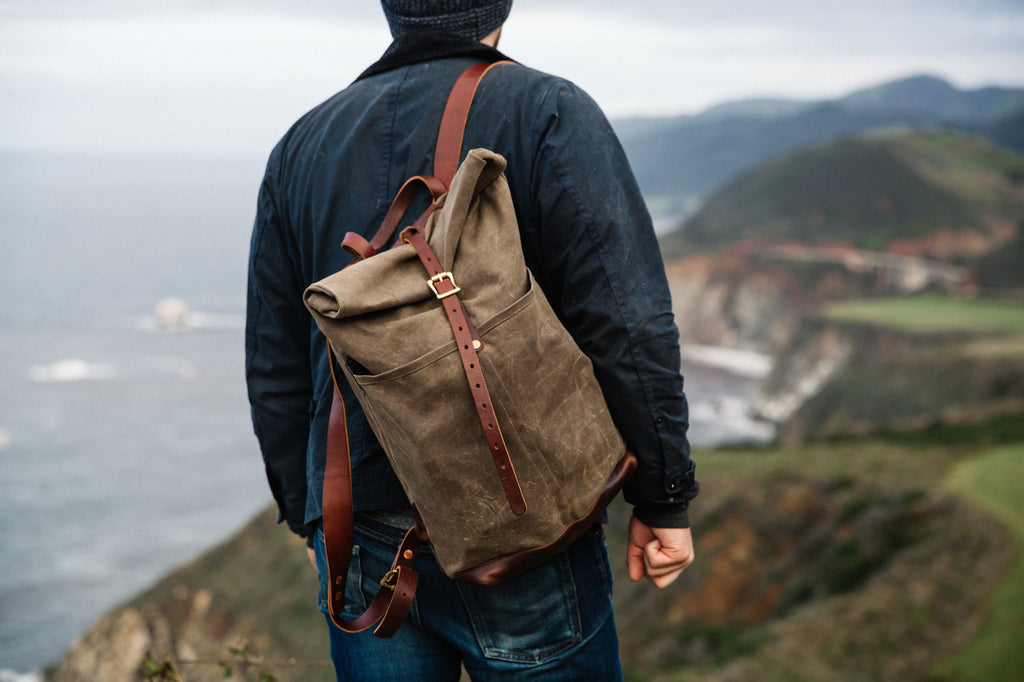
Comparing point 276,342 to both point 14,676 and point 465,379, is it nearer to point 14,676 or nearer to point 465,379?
point 465,379

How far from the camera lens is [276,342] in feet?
6.31

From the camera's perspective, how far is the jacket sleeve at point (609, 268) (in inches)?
62.3

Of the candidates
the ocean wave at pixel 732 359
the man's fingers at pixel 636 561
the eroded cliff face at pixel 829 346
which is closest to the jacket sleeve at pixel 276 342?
the man's fingers at pixel 636 561

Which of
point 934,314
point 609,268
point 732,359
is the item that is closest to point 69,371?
point 732,359

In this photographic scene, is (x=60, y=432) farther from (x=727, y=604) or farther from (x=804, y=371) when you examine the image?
(x=727, y=604)

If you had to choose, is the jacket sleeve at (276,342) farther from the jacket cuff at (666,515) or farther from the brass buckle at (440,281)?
the jacket cuff at (666,515)

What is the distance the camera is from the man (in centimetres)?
159

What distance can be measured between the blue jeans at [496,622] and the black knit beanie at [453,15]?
105cm

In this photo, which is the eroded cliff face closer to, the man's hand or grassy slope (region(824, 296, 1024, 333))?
grassy slope (region(824, 296, 1024, 333))

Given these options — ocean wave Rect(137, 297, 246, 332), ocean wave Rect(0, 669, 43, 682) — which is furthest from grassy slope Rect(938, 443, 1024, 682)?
ocean wave Rect(137, 297, 246, 332)

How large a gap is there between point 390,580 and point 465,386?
49cm

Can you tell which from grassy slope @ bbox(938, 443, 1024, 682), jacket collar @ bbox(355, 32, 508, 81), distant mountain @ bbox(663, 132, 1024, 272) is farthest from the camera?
distant mountain @ bbox(663, 132, 1024, 272)

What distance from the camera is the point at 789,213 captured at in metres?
93.2

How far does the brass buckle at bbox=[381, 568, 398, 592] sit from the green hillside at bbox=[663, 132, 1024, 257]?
88136mm
